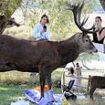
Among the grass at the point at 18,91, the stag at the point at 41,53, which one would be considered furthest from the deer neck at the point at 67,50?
the grass at the point at 18,91

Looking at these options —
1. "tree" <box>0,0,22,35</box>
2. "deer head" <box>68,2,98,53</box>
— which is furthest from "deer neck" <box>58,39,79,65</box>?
"tree" <box>0,0,22,35</box>

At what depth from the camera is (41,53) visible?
30.3 ft

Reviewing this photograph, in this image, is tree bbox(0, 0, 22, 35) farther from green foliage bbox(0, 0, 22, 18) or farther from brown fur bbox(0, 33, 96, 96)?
brown fur bbox(0, 33, 96, 96)

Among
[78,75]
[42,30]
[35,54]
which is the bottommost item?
[78,75]

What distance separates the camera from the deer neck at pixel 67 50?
9.43 m

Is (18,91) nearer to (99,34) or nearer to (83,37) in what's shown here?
(99,34)

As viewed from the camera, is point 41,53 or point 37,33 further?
point 37,33

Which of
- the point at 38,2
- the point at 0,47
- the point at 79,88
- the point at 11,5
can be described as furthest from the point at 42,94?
the point at 38,2

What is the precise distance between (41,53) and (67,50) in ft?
1.81

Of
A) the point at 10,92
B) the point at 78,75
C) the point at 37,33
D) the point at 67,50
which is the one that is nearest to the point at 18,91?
the point at 10,92

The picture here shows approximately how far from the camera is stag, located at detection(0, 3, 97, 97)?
9.16 m

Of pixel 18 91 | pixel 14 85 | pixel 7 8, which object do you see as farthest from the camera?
pixel 7 8

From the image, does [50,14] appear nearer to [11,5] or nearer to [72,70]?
[11,5]

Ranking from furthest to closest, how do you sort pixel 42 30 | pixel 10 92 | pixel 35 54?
pixel 10 92, pixel 42 30, pixel 35 54
